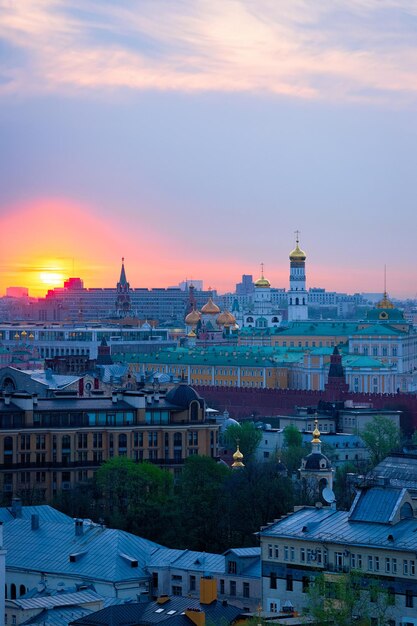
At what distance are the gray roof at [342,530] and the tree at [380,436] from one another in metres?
34.4

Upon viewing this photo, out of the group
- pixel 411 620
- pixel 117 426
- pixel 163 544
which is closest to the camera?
pixel 411 620

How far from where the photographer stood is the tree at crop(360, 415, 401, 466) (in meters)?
86.9

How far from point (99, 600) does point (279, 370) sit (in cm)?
9934

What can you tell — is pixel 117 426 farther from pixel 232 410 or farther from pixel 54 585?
pixel 232 410

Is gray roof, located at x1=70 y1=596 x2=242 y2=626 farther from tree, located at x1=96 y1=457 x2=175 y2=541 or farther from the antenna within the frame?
tree, located at x1=96 y1=457 x2=175 y2=541

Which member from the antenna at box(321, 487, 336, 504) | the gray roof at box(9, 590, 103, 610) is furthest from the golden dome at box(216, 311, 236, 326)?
the gray roof at box(9, 590, 103, 610)

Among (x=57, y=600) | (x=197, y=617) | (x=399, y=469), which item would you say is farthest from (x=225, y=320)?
(x=197, y=617)

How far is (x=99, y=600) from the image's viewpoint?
46.2 m

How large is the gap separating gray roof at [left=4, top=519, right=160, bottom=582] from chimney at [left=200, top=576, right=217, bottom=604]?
2893 mm

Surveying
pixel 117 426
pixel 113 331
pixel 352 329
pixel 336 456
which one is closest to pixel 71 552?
pixel 117 426

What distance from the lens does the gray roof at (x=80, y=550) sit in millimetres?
50000

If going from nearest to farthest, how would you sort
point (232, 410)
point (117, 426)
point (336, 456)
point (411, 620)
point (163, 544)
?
1. point (411, 620)
2. point (163, 544)
3. point (117, 426)
4. point (336, 456)
5. point (232, 410)

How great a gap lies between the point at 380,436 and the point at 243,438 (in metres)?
5.98

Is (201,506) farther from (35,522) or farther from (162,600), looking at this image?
(162,600)
